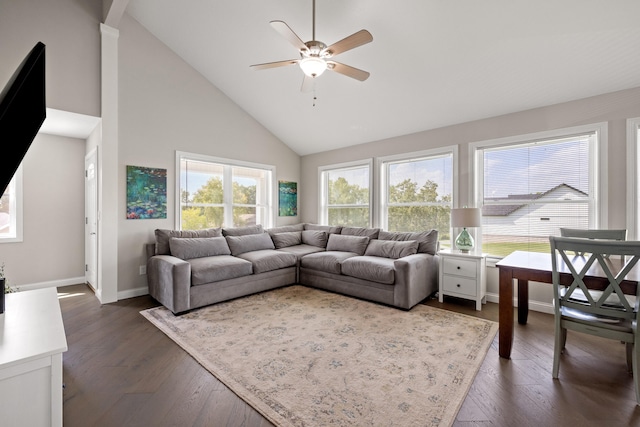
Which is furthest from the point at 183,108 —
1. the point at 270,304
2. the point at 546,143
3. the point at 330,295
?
the point at 546,143

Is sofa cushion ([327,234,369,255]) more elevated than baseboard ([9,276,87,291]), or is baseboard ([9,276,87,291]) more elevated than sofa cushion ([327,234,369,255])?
sofa cushion ([327,234,369,255])

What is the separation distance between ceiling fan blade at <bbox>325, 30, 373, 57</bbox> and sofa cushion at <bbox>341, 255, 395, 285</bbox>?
2359 mm

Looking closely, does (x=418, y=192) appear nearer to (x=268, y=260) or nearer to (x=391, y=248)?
(x=391, y=248)

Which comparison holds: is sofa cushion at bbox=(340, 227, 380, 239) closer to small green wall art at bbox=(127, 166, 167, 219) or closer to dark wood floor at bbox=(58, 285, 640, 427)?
dark wood floor at bbox=(58, 285, 640, 427)

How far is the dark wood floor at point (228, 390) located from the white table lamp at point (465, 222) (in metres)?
1.22

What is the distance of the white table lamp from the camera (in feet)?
11.7

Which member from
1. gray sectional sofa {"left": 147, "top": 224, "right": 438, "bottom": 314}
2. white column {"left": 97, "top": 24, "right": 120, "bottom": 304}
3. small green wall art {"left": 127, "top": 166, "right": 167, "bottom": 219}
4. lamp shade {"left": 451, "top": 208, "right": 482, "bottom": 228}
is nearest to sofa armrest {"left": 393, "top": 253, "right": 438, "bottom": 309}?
gray sectional sofa {"left": 147, "top": 224, "right": 438, "bottom": 314}

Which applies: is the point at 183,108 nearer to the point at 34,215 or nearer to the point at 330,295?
the point at 34,215

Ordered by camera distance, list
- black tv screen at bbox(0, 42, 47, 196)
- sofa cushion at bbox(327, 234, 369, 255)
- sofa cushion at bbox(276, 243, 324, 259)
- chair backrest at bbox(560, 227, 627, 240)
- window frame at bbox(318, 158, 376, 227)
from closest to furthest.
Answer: black tv screen at bbox(0, 42, 47, 196), chair backrest at bbox(560, 227, 627, 240), sofa cushion at bbox(327, 234, 369, 255), sofa cushion at bbox(276, 243, 324, 259), window frame at bbox(318, 158, 376, 227)

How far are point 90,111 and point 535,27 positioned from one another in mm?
4790

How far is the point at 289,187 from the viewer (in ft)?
19.5

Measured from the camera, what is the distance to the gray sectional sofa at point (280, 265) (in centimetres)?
335

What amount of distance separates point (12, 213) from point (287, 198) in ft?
13.2

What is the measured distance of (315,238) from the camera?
5.21 meters
